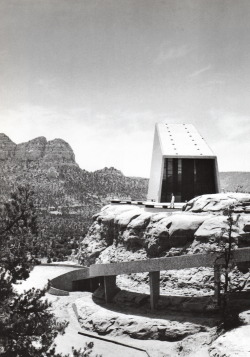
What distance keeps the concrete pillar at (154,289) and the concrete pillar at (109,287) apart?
3.24 metres

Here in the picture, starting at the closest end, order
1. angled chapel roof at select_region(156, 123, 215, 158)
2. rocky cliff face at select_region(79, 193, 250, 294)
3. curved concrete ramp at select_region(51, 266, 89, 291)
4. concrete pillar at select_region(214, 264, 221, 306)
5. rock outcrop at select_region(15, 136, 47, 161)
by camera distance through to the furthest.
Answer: concrete pillar at select_region(214, 264, 221, 306), rocky cliff face at select_region(79, 193, 250, 294), curved concrete ramp at select_region(51, 266, 89, 291), angled chapel roof at select_region(156, 123, 215, 158), rock outcrop at select_region(15, 136, 47, 161)

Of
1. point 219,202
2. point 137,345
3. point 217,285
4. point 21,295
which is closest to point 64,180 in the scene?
point 219,202

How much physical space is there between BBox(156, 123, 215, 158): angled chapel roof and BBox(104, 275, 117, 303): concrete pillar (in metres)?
13.6

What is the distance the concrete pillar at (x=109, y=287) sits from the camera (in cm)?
2336

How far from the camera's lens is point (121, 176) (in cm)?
14775

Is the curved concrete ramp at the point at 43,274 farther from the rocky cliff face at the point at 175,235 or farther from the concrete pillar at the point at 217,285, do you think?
the concrete pillar at the point at 217,285

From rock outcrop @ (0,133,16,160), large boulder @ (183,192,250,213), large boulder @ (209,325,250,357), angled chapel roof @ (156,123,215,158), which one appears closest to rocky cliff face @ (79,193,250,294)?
large boulder @ (183,192,250,213)

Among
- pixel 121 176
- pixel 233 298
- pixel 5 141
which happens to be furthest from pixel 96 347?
pixel 5 141

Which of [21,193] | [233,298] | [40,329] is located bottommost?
[233,298]

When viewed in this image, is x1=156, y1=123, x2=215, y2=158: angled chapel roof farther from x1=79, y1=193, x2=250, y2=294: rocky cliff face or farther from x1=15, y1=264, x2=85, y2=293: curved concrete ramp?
x1=15, y1=264, x2=85, y2=293: curved concrete ramp

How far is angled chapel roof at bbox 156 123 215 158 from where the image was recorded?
113 feet

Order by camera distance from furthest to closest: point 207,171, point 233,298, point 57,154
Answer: point 57,154 < point 207,171 < point 233,298

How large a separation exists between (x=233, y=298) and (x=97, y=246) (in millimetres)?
12616

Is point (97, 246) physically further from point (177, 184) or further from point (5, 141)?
point (5, 141)
